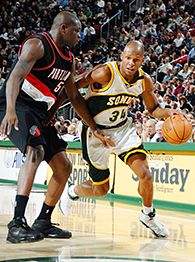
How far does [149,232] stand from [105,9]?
17.0 metres

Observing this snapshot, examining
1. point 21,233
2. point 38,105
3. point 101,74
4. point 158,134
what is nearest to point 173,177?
point 158,134

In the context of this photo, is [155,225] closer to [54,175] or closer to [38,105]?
[54,175]

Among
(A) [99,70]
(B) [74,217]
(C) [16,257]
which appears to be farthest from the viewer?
(B) [74,217]

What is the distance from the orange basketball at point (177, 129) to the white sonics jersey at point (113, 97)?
48 cm

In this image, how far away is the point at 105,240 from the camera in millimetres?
5570

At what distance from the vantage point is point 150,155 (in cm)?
1012

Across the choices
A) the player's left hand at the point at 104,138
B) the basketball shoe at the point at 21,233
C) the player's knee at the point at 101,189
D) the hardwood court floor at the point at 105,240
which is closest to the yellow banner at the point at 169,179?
the hardwood court floor at the point at 105,240

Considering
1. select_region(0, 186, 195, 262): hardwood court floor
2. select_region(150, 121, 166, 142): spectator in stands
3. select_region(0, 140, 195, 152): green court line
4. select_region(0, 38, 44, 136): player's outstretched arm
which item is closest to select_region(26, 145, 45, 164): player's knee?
select_region(0, 38, 44, 136): player's outstretched arm

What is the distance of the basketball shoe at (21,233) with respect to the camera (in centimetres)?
483

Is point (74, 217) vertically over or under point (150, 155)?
under

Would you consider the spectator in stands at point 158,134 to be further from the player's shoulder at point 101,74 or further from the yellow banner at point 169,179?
the player's shoulder at point 101,74

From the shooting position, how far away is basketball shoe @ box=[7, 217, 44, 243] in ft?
15.9

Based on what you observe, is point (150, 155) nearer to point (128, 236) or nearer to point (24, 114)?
point (128, 236)

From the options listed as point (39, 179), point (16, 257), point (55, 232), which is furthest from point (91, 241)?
point (39, 179)
